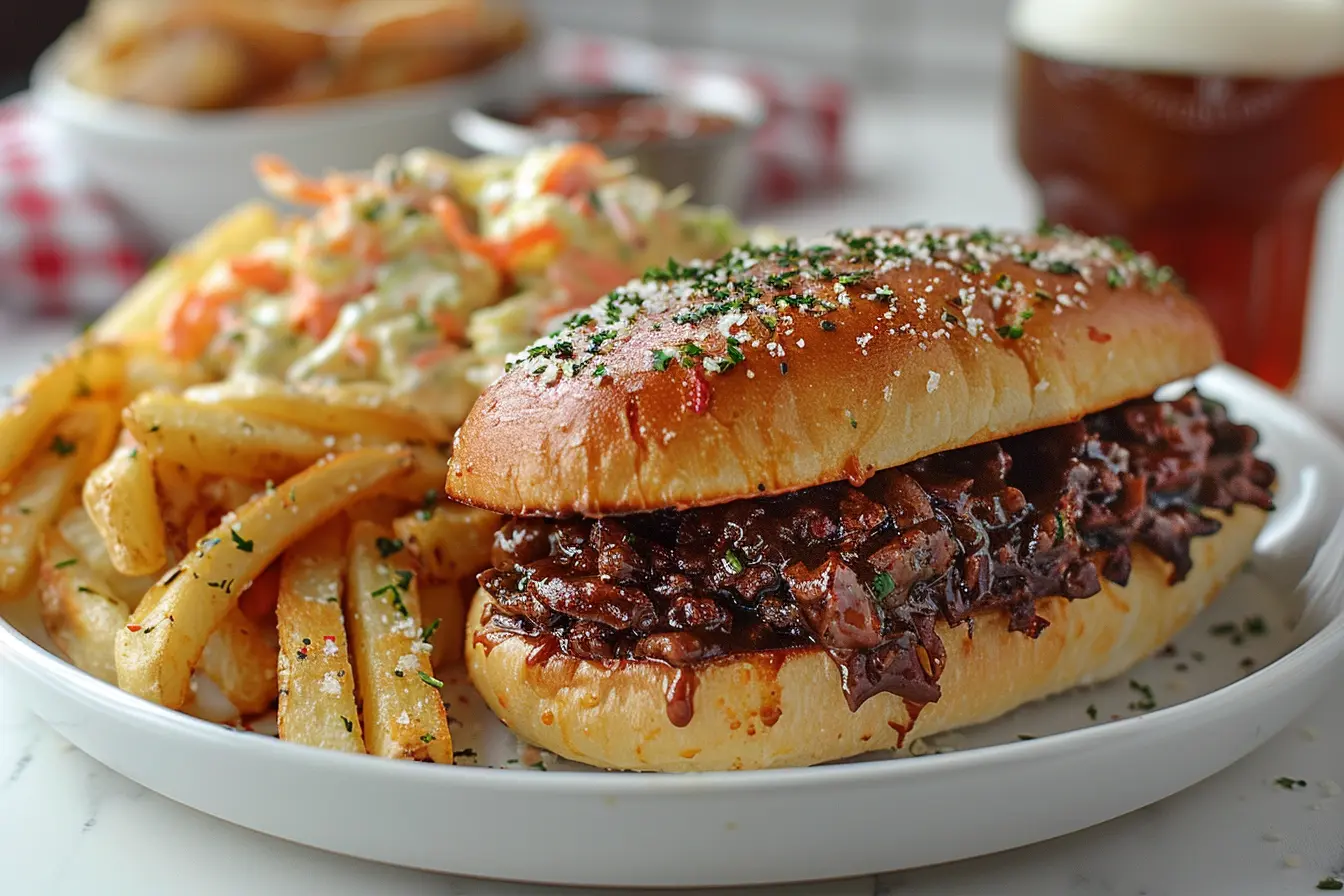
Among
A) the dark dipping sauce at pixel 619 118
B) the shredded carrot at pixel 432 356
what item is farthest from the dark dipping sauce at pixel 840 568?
the dark dipping sauce at pixel 619 118

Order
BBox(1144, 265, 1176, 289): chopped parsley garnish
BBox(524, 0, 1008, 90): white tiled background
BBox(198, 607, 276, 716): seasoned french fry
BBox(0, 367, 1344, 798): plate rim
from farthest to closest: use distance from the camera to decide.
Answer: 1. BBox(524, 0, 1008, 90): white tiled background
2. BBox(1144, 265, 1176, 289): chopped parsley garnish
3. BBox(198, 607, 276, 716): seasoned french fry
4. BBox(0, 367, 1344, 798): plate rim

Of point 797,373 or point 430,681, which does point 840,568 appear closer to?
point 797,373

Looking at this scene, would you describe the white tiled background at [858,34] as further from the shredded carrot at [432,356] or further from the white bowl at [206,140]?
the shredded carrot at [432,356]

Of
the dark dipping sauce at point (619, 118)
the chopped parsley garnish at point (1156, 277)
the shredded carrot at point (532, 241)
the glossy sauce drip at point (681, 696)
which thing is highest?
the shredded carrot at point (532, 241)

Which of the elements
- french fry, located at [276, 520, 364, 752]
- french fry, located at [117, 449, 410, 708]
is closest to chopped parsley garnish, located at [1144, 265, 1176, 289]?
french fry, located at [117, 449, 410, 708]

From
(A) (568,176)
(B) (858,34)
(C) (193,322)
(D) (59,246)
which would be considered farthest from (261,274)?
(B) (858,34)

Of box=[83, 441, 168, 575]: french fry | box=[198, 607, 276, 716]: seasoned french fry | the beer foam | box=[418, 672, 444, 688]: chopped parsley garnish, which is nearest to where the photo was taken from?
box=[418, 672, 444, 688]: chopped parsley garnish

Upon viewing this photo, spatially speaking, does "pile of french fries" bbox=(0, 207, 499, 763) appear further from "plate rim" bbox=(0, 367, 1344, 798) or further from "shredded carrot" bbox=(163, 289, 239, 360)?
"shredded carrot" bbox=(163, 289, 239, 360)
